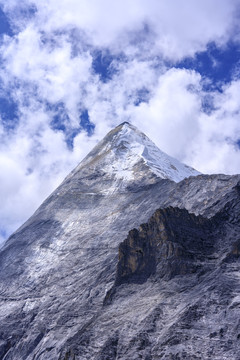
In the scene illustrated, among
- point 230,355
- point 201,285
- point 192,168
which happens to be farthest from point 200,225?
point 192,168

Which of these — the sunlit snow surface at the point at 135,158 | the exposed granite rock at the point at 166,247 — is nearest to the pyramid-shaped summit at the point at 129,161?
the sunlit snow surface at the point at 135,158

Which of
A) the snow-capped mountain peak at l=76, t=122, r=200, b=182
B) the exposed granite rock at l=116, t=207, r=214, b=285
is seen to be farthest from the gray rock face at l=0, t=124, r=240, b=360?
the snow-capped mountain peak at l=76, t=122, r=200, b=182

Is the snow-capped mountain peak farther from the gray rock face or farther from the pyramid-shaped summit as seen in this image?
the gray rock face

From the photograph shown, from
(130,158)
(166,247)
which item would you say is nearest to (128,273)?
(166,247)

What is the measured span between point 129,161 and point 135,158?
3.71 feet

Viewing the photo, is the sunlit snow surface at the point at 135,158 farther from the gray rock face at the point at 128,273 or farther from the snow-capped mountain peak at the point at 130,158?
the gray rock face at the point at 128,273

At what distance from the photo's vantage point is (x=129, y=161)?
76562 mm

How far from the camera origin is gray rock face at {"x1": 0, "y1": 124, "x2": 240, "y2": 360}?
31.2 metres

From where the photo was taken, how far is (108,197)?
220 ft

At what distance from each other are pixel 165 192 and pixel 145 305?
26.0 meters

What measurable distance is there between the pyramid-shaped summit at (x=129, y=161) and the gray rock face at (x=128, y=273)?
484 mm

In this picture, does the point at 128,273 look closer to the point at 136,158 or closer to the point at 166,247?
the point at 166,247

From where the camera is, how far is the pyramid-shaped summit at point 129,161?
70.1m

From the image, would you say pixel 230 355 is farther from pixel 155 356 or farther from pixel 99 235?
pixel 99 235
